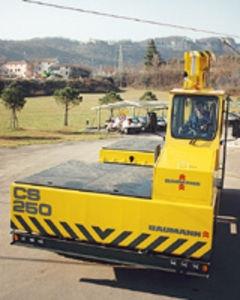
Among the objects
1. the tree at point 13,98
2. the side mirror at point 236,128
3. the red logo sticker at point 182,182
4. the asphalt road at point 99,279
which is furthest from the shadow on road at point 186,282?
the tree at point 13,98

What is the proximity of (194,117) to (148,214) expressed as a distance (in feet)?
7.03

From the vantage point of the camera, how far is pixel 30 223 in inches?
268

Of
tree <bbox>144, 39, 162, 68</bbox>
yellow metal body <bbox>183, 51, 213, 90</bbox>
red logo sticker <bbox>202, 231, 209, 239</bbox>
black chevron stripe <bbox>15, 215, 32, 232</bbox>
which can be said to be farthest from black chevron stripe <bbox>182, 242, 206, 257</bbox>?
tree <bbox>144, 39, 162, 68</bbox>

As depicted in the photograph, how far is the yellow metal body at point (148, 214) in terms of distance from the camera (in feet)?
20.2

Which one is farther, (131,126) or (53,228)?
(131,126)

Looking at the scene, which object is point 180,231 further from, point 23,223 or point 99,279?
point 23,223

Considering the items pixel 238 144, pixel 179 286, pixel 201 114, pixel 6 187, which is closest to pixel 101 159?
pixel 201 114

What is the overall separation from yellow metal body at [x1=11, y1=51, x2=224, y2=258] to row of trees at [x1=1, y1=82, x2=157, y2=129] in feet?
96.1

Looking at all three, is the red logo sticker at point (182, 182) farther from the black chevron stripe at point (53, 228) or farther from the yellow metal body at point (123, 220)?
the black chevron stripe at point (53, 228)

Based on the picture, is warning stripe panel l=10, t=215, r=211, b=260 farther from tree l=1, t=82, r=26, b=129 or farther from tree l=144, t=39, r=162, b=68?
tree l=144, t=39, r=162, b=68

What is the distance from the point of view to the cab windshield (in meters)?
7.49

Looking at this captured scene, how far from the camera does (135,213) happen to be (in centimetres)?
633

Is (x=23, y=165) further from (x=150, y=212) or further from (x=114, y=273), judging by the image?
(x=150, y=212)

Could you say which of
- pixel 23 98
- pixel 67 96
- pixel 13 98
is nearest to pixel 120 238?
pixel 13 98
